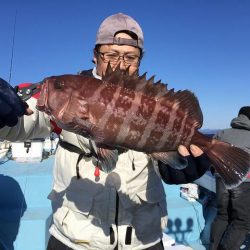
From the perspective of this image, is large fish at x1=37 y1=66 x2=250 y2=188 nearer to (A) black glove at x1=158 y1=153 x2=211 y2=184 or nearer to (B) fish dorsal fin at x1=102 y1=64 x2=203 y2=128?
(B) fish dorsal fin at x1=102 y1=64 x2=203 y2=128

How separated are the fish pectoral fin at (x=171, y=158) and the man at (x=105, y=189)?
317 millimetres

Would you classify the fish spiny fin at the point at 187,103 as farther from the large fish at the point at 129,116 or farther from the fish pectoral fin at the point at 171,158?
the fish pectoral fin at the point at 171,158

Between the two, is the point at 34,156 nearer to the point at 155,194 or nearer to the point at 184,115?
the point at 155,194

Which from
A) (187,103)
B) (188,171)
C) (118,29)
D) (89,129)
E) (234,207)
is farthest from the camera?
(234,207)

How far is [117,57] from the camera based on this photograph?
10.4ft

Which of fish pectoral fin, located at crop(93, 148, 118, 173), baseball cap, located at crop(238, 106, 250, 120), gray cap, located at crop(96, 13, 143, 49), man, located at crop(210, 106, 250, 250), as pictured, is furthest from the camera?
baseball cap, located at crop(238, 106, 250, 120)

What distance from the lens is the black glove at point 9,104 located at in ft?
7.80

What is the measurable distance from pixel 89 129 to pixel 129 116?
309 mm

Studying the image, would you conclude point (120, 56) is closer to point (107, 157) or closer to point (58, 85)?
point (58, 85)

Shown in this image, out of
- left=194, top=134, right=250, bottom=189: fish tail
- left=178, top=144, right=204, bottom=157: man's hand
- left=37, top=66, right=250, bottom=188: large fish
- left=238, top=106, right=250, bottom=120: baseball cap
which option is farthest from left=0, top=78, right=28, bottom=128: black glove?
left=238, top=106, right=250, bottom=120: baseball cap

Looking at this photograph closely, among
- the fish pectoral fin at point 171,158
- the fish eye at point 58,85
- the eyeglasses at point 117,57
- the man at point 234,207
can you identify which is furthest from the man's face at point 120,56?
the man at point 234,207

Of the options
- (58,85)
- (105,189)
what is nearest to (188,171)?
(105,189)

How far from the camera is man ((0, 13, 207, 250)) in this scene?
2938mm

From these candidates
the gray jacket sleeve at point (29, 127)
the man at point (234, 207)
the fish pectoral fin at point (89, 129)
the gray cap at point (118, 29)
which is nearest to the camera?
the fish pectoral fin at point (89, 129)
